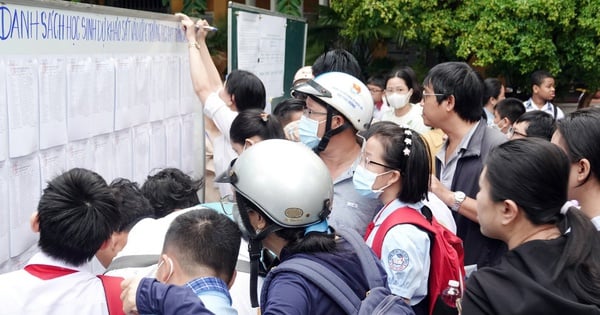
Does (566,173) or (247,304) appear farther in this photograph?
(247,304)

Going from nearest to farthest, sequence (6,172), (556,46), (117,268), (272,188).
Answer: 1. (272,188)
2. (117,268)
3. (6,172)
4. (556,46)

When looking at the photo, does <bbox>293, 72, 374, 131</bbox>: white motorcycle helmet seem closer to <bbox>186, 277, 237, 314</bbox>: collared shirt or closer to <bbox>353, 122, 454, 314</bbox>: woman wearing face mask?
<bbox>353, 122, 454, 314</bbox>: woman wearing face mask

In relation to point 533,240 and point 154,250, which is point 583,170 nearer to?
point 533,240

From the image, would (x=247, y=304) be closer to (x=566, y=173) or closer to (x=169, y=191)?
(x=169, y=191)

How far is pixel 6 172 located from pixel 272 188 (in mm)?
1192

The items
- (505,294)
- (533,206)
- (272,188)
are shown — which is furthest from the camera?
(272,188)

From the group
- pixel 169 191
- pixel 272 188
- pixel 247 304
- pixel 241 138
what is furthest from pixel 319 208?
pixel 241 138

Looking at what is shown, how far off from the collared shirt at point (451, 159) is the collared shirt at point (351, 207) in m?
0.63

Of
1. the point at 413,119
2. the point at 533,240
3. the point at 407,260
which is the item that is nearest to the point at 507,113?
the point at 413,119

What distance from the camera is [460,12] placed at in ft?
34.0

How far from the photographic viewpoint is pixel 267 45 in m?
6.17

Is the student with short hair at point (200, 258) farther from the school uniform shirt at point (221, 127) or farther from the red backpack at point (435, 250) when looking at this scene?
the school uniform shirt at point (221, 127)

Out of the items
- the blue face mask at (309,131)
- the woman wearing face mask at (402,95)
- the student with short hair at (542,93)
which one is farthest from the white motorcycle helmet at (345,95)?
the student with short hair at (542,93)

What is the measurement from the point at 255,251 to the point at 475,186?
1.68m
